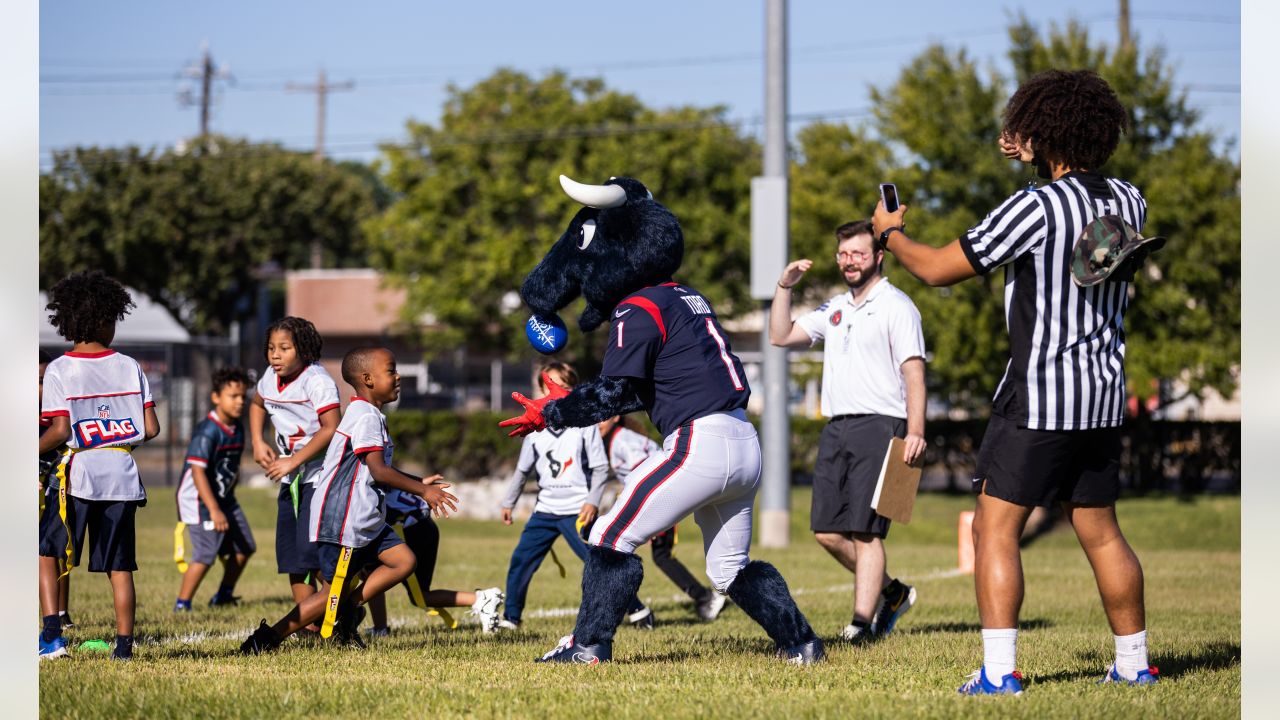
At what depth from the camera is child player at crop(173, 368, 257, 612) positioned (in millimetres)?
9367

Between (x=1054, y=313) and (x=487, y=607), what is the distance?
3.87 m

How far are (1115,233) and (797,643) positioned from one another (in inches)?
90.6

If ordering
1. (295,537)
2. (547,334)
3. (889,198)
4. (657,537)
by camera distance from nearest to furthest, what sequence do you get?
(889,198) → (547,334) → (295,537) → (657,537)

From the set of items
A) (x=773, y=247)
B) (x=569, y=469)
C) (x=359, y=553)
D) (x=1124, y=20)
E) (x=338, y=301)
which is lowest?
(x=359, y=553)

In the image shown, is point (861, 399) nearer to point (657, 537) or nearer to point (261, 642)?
point (657, 537)

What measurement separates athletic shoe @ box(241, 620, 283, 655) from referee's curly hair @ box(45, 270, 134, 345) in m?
1.55

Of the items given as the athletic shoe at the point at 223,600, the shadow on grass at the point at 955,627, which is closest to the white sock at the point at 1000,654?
the shadow on grass at the point at 955,627

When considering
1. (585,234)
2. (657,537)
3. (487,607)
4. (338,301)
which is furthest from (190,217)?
(585,234)

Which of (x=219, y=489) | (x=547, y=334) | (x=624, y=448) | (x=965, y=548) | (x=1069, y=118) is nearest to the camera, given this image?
(x=1069, y=118)

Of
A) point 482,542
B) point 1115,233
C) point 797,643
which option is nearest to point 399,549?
point 797,643

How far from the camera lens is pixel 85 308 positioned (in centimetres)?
627

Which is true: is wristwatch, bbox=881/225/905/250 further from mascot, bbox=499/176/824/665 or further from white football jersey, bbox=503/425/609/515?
white football jersey, bbox=503/425/609/515

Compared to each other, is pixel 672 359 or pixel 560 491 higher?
pixel 672 359

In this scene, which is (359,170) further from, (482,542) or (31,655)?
(31,655)
